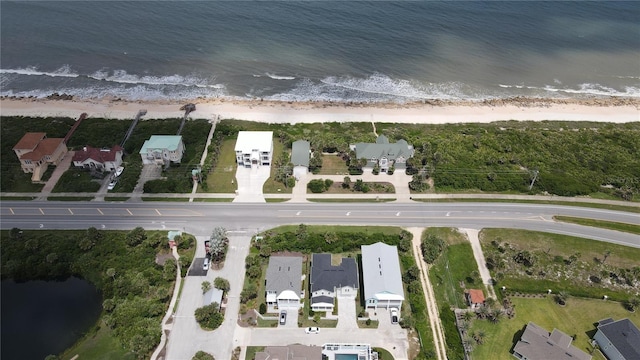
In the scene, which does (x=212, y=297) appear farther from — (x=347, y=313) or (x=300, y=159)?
(x=300, y=159)

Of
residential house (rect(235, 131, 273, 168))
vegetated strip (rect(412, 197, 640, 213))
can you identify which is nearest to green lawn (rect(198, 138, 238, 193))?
residential house (rect(235, 131, 273, 168))

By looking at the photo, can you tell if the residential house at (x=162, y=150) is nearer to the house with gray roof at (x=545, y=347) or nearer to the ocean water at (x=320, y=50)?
the ocean water at (x=320, y=50)

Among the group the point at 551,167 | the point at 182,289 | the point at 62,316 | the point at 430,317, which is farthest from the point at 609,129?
the point at 62,316

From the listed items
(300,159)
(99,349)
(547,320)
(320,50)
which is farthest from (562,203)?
(99,349)

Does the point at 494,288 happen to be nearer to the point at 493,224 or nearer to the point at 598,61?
the point at 493,224

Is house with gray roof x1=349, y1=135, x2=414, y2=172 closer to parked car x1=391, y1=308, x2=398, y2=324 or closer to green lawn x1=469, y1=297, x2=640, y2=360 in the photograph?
parked car x1=391, y1=308, x2=398, y2=324

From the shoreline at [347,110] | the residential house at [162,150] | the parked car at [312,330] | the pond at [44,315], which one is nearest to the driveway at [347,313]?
the parked car at [312,330]
